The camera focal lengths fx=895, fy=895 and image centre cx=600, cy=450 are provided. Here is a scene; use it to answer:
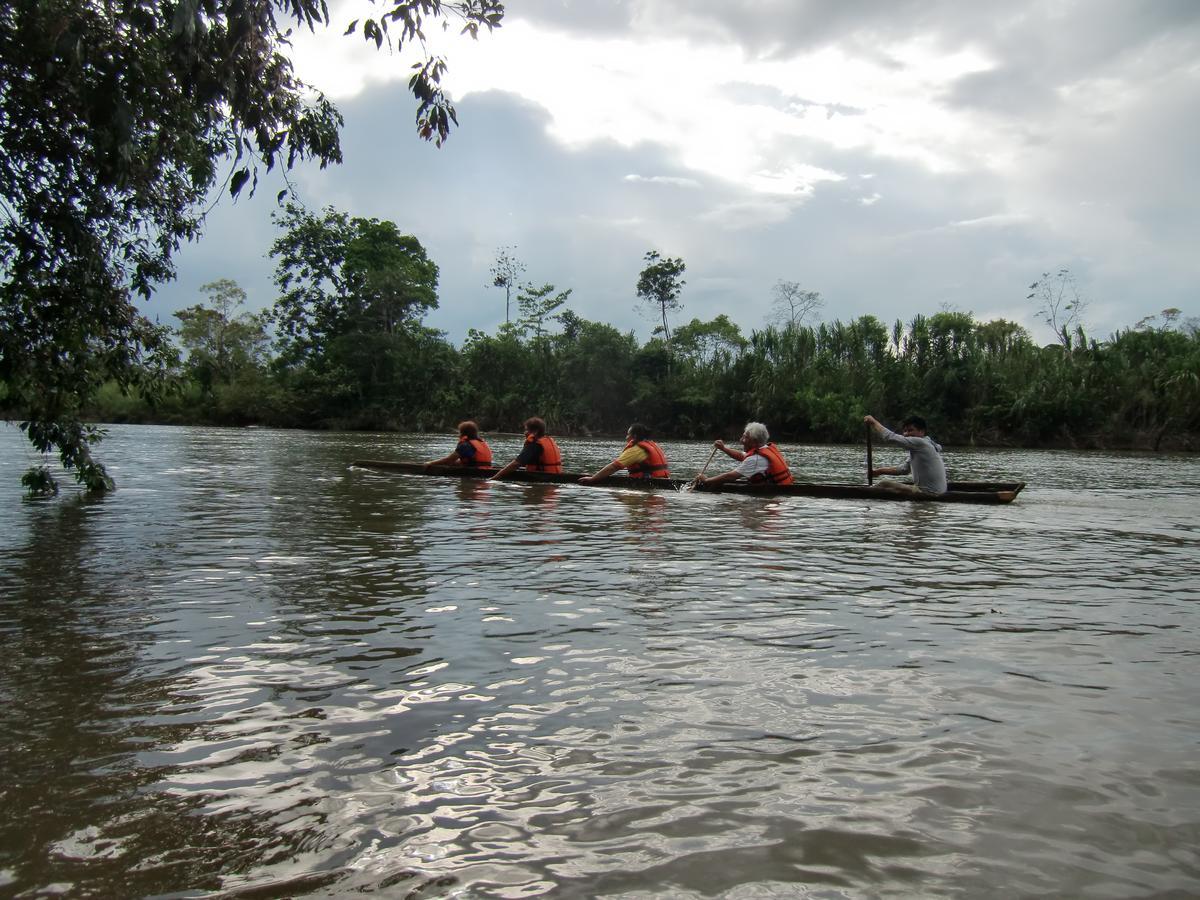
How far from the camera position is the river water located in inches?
96.7

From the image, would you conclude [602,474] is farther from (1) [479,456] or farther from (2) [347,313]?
(2) [347,313]

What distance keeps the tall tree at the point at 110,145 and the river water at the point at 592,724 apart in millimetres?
2656

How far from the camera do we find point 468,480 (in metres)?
15.7

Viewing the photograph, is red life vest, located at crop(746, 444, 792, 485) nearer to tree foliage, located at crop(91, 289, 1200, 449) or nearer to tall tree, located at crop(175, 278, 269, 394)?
tree foliage, located at crop(91, 289, 1200, 449)

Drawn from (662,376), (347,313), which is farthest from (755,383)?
(347,313)

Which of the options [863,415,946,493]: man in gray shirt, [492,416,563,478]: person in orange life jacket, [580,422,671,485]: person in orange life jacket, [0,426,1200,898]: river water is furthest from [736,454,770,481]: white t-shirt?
[0,426,1200,898]: river water

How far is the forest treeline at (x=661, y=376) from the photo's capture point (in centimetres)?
3884

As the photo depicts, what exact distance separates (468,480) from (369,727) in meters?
12.4

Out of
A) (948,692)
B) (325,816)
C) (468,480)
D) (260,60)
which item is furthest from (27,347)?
(948,692)

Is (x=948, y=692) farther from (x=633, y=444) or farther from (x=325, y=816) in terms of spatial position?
(x=633, y=444)

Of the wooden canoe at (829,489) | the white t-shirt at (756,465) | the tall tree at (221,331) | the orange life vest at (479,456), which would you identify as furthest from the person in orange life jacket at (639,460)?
the tall tree at (221,331)

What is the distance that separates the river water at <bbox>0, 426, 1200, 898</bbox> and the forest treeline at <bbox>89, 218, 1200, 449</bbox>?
3530 cm

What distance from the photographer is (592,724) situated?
348 centimetres

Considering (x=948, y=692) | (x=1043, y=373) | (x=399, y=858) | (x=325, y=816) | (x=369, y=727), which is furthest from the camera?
(x=1043, y=373)
